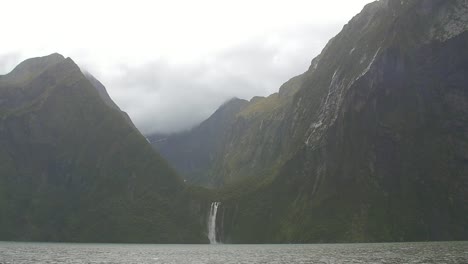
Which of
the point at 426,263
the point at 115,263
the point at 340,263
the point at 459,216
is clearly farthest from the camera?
the point at 459,216

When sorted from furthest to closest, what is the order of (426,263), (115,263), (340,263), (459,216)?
(459,216)
(115,263)
(340,263)
(426,263)

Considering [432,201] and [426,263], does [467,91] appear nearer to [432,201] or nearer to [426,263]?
[432,201]

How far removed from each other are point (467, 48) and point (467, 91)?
54.1ft

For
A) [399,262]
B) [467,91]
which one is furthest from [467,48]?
[399,262]

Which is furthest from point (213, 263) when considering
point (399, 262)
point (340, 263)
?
point (399, 262)

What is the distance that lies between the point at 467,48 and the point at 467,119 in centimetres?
2788

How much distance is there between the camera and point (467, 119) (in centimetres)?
19438

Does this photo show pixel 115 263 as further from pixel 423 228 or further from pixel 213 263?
pixel 423 228

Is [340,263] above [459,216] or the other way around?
the other way around

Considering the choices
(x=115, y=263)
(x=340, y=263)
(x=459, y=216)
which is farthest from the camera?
(x=459, y=216)

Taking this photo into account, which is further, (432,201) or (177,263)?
(432,201)

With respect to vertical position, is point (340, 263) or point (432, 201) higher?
point (432, 201)

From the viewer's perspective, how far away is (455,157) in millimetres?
194125

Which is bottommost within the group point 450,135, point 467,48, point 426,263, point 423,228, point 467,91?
point 426,263
